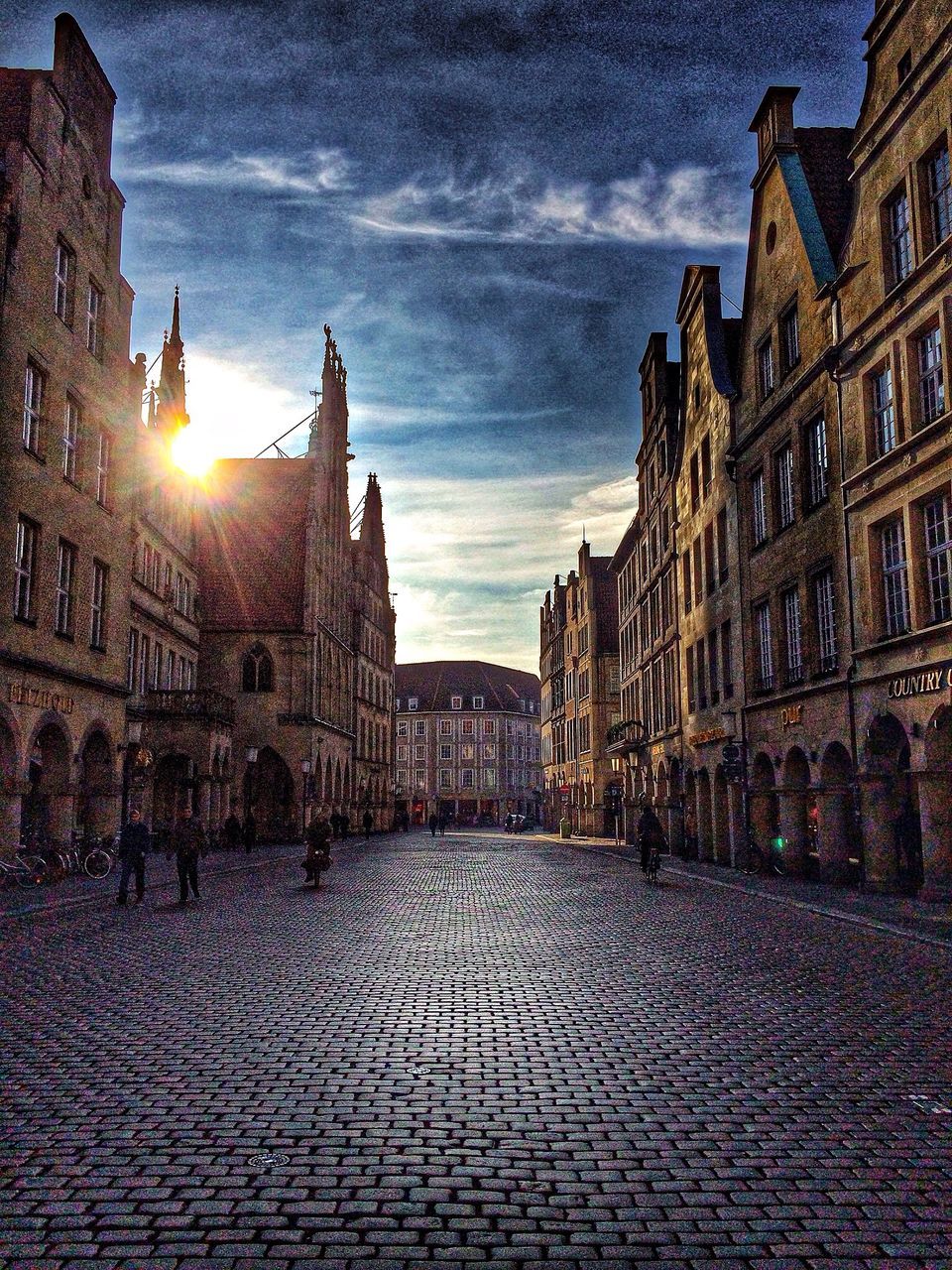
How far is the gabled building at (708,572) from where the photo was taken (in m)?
30.9

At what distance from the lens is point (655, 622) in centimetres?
4631

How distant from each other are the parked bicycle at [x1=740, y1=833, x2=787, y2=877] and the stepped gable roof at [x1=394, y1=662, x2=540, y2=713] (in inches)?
3766

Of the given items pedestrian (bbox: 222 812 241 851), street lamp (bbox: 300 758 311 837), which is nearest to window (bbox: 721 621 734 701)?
pedestrian (bbox: 222 812 241 851)

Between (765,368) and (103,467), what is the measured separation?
58.7 feet

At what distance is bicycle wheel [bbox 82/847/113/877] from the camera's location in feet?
83.8

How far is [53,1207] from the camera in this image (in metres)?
4.71

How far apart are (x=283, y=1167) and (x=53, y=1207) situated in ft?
3.38

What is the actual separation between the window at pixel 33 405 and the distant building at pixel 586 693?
40002 millimetres

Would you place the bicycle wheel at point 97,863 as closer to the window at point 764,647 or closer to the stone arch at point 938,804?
the window at point 764,647

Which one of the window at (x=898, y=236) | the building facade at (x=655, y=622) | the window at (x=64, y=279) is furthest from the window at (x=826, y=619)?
the window at (x=64, y=279)

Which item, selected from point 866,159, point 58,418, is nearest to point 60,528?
point 58,418

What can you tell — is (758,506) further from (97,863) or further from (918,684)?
(97,863)

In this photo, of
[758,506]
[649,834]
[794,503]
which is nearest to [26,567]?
[649,834]

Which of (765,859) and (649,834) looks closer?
(649,834)
